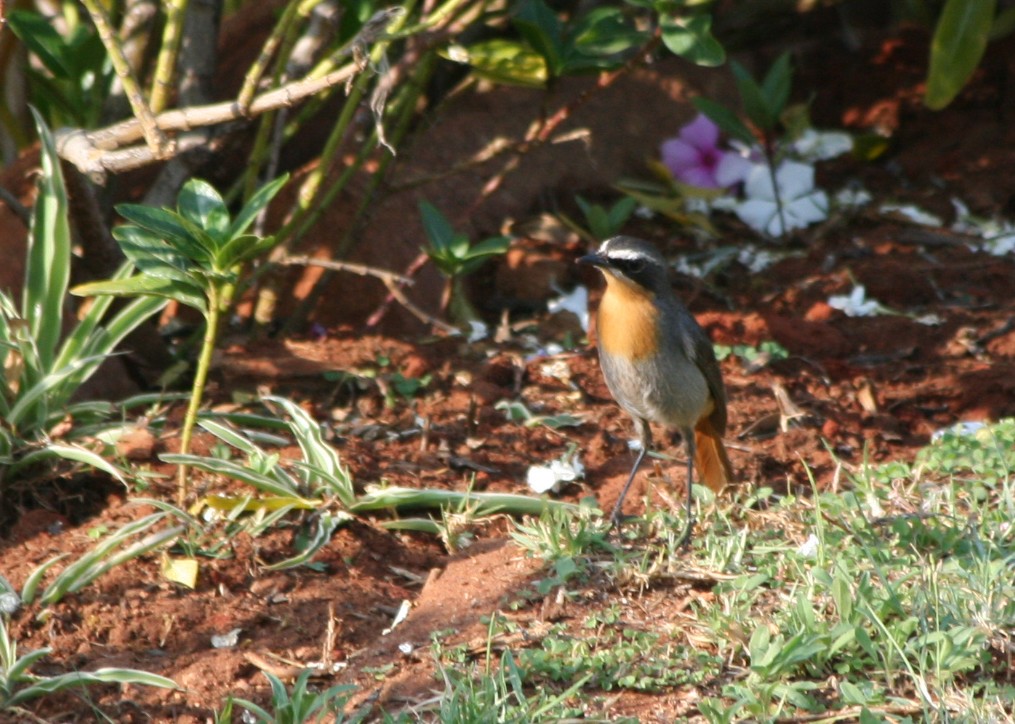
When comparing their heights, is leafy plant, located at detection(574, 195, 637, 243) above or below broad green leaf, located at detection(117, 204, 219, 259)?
below

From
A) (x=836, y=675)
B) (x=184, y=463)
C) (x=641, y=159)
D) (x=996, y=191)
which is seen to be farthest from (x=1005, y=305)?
(x=184, y=463)

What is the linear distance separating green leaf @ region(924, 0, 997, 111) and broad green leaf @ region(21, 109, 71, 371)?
4.07 meters

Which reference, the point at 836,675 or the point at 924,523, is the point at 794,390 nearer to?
the point at 924,523

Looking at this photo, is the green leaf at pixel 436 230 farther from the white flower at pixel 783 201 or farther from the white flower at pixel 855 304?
the white flower at pixel 783 201

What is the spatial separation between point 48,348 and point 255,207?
38.3 inches

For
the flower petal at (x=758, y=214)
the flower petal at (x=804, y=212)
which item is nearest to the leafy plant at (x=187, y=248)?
the flower petal at (x=758, y=214)

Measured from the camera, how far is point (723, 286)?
6.17 meters

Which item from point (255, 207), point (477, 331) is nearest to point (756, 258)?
point (477, 331)

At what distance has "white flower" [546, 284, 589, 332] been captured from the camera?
579 cm

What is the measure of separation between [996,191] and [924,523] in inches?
138

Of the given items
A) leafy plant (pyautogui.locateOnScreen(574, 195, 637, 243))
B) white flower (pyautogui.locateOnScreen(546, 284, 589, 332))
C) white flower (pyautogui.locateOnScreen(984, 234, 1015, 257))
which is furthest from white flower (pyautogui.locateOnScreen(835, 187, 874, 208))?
white flower (pyautogui.locateOnScreen(546, 284, 589, 332))

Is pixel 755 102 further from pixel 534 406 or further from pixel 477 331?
A: pixel 534 406

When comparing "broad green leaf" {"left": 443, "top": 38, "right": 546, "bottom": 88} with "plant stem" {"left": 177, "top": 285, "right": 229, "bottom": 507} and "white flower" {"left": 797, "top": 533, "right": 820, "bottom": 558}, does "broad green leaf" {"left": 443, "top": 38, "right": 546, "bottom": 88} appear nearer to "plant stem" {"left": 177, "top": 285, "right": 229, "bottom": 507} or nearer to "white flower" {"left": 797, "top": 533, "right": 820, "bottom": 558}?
"plant stem" {"left": 177, "top": 285, "right": 229, "bottom": 507}

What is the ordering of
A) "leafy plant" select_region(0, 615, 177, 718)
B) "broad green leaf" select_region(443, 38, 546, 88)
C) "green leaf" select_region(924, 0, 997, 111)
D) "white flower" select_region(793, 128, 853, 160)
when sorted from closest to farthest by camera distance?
1. "leafy plant" select_region(0, 615, 177, 718)
2. "broad green leaf" select_region(443, 38, 546, 88)
3. "green leaf" select_region(924, 0, 997, 111)
4. "white flower" select_region(793, 128, 853, 160)
